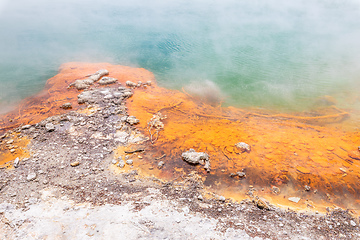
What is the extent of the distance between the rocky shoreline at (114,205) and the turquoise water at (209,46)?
5821 millimetres

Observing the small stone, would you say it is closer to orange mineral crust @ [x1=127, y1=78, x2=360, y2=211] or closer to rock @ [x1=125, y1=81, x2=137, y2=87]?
orange mineral crust @ [x1=127, y1=78, x2=360, y2=211]

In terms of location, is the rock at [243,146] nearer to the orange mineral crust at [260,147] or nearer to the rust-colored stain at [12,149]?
the orange mineral crust at [260,147]

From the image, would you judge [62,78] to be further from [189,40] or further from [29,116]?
[189,40]

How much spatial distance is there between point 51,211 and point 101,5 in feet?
121

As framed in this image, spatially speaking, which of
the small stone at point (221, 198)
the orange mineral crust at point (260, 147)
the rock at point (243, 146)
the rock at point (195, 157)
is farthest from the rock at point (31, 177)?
the rock at point (243, 146)

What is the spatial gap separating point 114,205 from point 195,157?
2645 millimetres

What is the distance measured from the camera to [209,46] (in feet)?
53.5

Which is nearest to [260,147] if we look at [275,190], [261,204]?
[275,190]

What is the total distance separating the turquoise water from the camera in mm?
10578

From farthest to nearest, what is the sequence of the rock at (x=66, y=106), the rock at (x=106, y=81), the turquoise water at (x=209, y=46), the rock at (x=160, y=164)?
1. the turquoise water at (x=209, y=46)
2. the rock at (x=106, y=81)
3. the rock at (x=66, y=106)
4. the rock at (x=160, y=164)

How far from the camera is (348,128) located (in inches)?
288

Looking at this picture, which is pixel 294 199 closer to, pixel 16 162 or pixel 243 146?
pixel 243 146

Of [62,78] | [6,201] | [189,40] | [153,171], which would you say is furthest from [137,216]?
[189,40]

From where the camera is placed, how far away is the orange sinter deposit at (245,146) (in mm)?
4906
